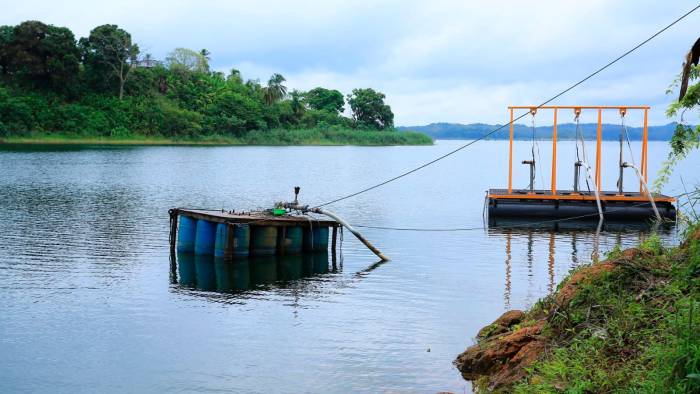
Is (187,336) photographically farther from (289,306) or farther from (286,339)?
(289,306)

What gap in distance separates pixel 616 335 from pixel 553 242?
740 inches

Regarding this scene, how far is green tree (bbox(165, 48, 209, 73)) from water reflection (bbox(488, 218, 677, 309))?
322ft

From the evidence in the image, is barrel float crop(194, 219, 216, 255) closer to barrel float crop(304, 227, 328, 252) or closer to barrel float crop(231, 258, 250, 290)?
barrel float crop(231, 258, 250, 290)

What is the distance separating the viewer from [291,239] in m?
22.5

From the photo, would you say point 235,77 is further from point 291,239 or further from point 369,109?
point 291,239

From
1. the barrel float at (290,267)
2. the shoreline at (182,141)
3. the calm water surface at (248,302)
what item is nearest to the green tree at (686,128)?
the calm water surface at (248,302)

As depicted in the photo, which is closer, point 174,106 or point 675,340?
point 675,340

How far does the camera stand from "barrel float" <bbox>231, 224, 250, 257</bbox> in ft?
69.4

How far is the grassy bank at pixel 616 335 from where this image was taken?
272 inches

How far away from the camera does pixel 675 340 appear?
6.90m

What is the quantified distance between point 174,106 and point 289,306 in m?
97.8

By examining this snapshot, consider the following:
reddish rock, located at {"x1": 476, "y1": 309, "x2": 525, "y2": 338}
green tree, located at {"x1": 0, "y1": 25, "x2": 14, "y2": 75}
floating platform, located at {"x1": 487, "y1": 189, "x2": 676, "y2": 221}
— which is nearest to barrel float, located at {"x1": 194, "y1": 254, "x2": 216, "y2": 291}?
reddish rock, located at {"x1": 476, "y1": 309, "x2": 525, "y2": 338}

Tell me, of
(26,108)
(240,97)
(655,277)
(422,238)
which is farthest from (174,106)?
(655,277)

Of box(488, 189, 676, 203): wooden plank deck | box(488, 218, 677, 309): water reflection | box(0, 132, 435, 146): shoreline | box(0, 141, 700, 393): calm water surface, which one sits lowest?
box(0, 141, 700, 393): calm water surface
